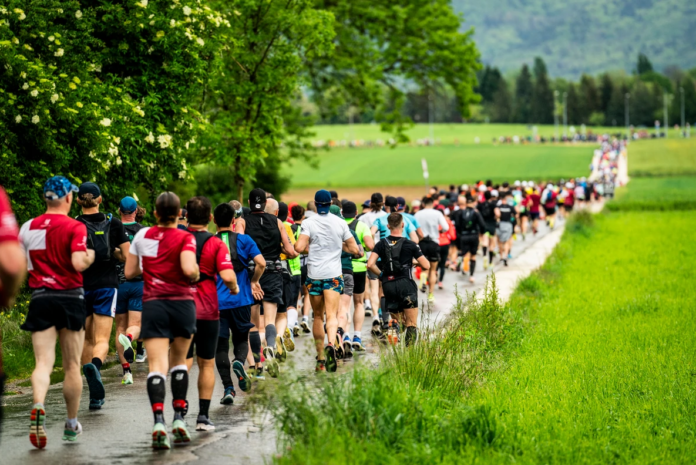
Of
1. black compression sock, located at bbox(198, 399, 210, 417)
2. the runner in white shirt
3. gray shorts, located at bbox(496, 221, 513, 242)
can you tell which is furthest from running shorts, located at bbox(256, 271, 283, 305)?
gray shorts, located at bbox(496, 221, 513, 242)

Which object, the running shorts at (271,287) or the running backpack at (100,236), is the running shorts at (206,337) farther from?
the running shorts at (271,287)

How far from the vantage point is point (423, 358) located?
8875 mm

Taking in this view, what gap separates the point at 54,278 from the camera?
7.43m

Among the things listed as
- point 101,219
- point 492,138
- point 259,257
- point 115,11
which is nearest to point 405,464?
point 259,257

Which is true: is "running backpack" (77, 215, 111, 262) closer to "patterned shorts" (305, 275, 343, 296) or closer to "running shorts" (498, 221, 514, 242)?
"patterned shorts" (305, 275, 343, 296)

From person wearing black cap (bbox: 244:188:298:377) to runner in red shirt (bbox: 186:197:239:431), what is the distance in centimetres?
274

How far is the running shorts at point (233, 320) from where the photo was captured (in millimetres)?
9273

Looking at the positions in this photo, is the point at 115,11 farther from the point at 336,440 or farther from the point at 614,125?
the point at 614,125

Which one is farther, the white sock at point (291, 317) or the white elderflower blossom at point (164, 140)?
the white elderflower blossom at point (164, 140)

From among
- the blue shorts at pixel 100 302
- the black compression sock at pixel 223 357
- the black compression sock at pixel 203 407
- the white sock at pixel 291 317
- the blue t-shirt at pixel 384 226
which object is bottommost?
the white sock at pixel 291 317

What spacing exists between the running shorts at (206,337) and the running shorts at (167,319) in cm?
51

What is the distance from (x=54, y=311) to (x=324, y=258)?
4.01 m

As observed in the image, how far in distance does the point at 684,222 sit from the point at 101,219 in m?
34.2

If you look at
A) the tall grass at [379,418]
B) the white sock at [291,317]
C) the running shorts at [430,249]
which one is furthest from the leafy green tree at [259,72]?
the tall grass at [379,418]
